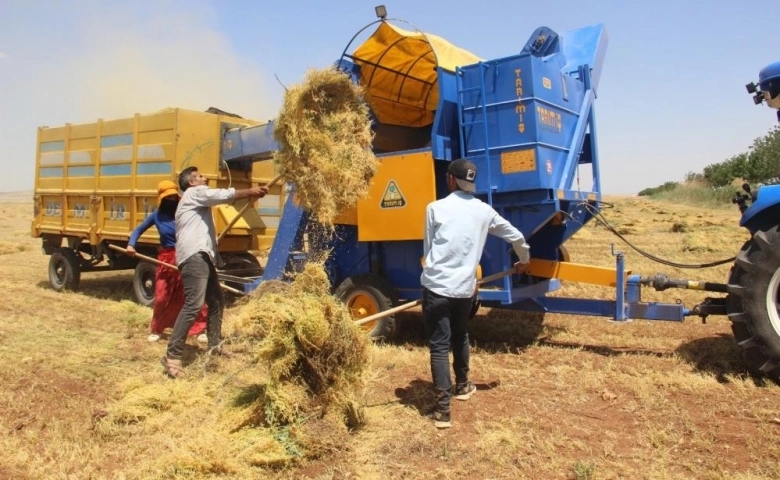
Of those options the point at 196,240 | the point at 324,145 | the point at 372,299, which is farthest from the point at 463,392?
the point at 196,240

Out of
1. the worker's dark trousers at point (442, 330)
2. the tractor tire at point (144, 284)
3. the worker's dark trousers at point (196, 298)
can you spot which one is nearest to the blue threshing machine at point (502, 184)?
the worker's dark trousers at point (196, 298)

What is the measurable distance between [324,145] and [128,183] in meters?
4.78

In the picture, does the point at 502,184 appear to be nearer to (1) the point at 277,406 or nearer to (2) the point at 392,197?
(2) the point at 392,197

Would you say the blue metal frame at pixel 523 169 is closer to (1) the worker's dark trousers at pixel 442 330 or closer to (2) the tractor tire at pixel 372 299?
(2) the tractor tire at pixel 372 299

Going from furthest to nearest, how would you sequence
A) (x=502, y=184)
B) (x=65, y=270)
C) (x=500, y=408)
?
(x=65, y=270) → (x=502, y=184) → (x=500, y=408)

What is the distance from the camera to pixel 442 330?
4191 millimetres

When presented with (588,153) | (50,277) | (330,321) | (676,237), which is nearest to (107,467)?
(330,321)

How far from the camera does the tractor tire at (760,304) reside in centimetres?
450

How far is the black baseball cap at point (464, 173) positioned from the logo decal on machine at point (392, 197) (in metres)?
1.63

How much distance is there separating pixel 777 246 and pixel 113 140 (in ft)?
28.3

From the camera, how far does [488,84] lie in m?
5.66

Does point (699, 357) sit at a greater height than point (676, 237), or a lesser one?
lesser

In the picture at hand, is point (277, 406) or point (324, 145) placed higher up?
point (324, 145)

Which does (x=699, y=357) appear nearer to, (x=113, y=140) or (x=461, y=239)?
(x=461, y=239)
